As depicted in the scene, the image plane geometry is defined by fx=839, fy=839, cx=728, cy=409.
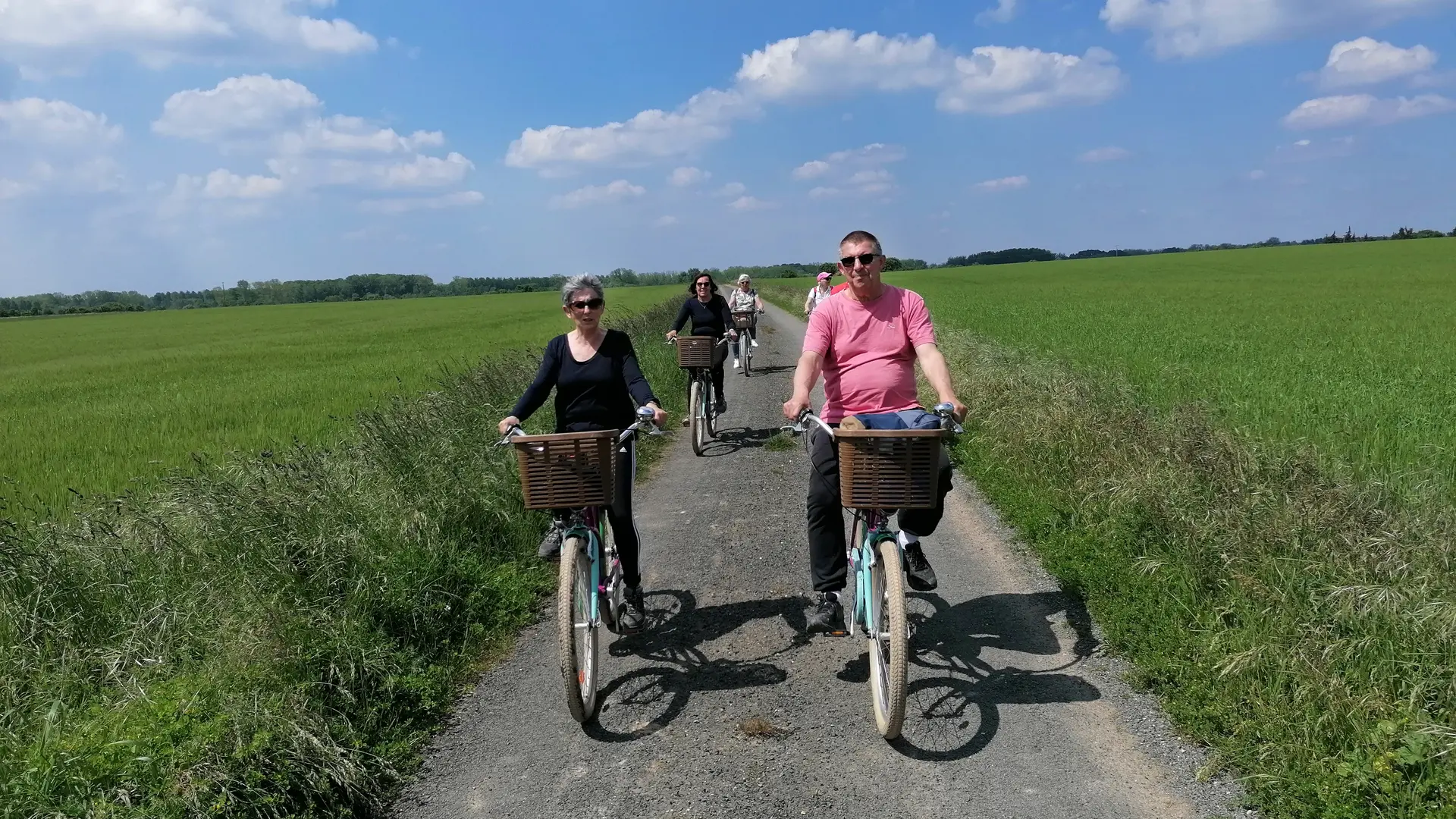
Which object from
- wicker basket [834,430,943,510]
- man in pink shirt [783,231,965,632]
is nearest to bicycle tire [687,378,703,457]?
man in pink shirt [783,231,965,632]

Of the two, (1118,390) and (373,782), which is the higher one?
(1118,390)

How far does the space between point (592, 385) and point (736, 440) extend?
20.2 ft

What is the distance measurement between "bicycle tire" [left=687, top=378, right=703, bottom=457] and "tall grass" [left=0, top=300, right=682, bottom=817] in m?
3.27

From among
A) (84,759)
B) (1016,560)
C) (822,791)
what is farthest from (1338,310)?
(84,759)

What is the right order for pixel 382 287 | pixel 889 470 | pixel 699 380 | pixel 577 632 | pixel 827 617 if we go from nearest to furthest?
1. pixel 889 470
2. pixel 577 632
3. pixel 827 617
4. pixel 699 380
5. pixel 382 287

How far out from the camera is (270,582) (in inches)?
184

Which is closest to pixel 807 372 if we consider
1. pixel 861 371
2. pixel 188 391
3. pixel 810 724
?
pixel 861 371

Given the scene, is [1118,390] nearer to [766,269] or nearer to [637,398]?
[637,398]

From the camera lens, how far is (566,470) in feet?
12.6

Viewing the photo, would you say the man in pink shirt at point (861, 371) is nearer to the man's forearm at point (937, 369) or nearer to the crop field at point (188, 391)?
the man's forearm at point (937, 369)

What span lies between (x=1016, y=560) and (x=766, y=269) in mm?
124566

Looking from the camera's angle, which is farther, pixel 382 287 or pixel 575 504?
pixel 382 287

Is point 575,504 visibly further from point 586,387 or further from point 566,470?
point 586,387

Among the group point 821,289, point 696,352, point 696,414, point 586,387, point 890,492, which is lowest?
A: point 696,414
